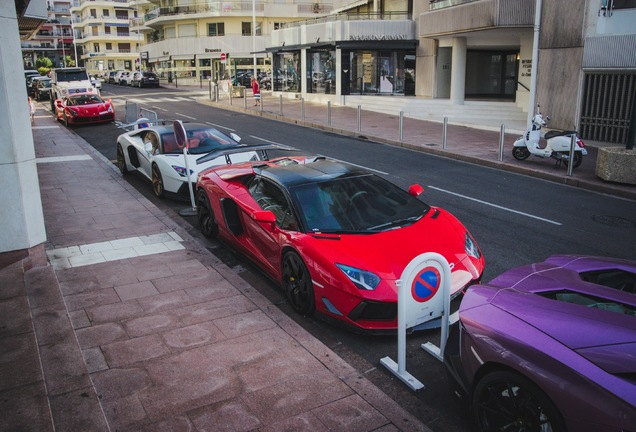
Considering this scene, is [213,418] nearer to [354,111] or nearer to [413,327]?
[413,327]

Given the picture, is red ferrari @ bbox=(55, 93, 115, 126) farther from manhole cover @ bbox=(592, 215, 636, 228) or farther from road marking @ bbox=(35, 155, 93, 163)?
manhole cover @ bbox=(592, 215, 636, 228)

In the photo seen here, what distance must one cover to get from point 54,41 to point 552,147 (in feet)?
416

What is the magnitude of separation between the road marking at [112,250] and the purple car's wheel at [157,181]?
→ 9.47ft

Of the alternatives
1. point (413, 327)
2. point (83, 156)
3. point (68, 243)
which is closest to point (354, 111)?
point (83, 156)

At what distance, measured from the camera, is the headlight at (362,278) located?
5.10 meters

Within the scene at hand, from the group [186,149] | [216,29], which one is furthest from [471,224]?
[216,29]

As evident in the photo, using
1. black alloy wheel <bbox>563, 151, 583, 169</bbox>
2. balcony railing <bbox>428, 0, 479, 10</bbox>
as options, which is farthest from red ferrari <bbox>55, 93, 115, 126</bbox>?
black alloy wheel <bbox>563, 151, 583, 169</bbox>

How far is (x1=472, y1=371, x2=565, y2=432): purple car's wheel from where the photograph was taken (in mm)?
3178

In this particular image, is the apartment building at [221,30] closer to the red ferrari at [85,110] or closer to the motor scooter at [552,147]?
the red ferrari at [85,110]

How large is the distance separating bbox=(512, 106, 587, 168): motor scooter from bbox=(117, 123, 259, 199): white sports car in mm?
8288

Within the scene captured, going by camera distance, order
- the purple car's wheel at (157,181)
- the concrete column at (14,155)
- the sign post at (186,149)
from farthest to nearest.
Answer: the purple car's wheel at (157,181) → the sign post at (186,149) → the concrete column at (14,155)

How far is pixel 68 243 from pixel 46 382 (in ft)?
13.9

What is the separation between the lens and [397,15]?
33625 millimetres

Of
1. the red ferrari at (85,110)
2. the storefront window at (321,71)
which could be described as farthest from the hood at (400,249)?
the storefront window at (321,71)
